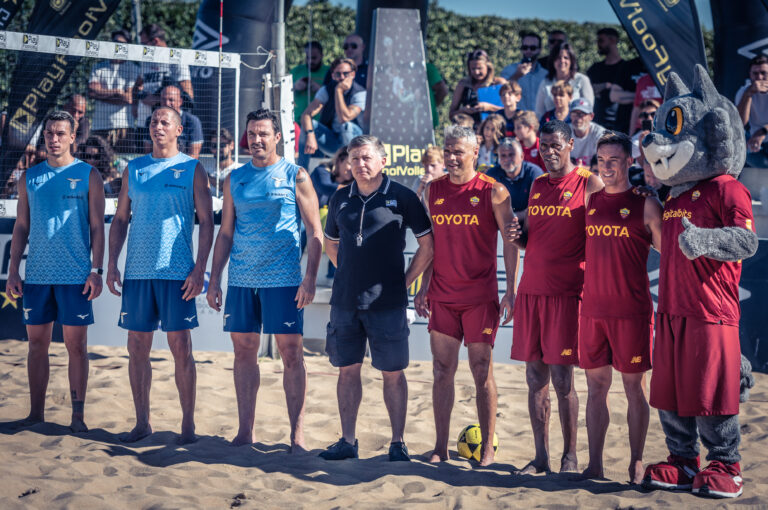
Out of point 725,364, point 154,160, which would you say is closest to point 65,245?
point 154,160

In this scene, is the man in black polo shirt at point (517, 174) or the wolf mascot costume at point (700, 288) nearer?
the wolf mascot costume at point (700, 288)

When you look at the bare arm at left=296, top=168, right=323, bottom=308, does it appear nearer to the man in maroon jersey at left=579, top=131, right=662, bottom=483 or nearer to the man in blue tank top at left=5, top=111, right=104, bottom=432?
the man in blue tank top at left=5, top=111, right=104, bottom=432

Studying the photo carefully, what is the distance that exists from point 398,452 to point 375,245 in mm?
1261

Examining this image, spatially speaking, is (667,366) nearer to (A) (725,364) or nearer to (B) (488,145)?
(A) (725,364)

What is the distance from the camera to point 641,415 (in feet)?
14.1

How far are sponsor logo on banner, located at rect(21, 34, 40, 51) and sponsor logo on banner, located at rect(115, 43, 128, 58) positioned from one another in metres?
0.69

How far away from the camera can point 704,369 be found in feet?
13.0

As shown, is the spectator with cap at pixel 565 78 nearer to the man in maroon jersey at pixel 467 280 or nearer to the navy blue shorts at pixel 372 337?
the man in maroon jersey at pixel 467 280

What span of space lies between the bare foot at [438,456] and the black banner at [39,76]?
→ 5.69m

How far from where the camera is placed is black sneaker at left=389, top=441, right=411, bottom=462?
15.7ft

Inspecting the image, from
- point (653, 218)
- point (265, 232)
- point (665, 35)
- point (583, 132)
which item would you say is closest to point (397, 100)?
point (583, 132)

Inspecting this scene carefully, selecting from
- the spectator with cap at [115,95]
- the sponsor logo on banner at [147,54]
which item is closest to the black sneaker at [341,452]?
the sponsor logo on banner at [147,54]

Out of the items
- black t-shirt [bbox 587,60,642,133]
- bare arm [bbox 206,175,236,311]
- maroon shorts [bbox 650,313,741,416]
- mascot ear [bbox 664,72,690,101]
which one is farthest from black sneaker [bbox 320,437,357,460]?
black t-shirt [bbox 587,60,642,133]

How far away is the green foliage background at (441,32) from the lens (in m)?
14.2
